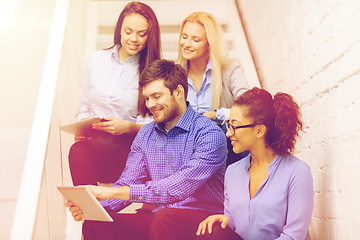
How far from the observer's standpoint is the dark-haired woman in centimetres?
219

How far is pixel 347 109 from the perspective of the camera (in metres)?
1.59

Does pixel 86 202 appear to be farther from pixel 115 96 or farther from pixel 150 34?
pixel 150 34

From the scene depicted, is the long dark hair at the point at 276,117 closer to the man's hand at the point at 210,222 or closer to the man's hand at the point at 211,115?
the man's hand at the point at 210,222

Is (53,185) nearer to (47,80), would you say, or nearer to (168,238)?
(47,80)

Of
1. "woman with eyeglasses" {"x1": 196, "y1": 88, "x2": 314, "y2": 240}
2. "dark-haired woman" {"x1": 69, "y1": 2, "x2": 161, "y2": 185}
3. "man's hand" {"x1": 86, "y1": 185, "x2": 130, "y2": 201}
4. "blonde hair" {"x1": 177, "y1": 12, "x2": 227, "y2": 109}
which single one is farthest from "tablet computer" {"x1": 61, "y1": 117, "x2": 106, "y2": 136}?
"woman with eyeglasses" {"x1": 196, "y1": 88, "x2": 314, "y2": 240}

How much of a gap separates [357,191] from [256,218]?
0.35 meters

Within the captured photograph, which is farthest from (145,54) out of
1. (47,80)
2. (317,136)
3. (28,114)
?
(28,114)

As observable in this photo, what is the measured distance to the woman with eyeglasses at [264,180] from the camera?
157 cm

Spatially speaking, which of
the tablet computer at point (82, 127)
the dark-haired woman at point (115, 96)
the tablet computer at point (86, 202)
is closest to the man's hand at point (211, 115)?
the dark-haired woman at point (115, 96)

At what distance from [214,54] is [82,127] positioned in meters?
0.78

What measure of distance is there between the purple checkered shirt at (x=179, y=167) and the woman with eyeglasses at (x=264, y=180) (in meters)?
0.09

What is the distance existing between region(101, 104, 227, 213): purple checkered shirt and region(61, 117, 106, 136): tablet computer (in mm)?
248

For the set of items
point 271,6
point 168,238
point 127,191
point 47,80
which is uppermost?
point 271,6

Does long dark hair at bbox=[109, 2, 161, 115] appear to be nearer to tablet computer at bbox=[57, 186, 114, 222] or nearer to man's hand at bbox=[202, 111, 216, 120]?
man's hand at bbox=[202, 111, 216, 120]
